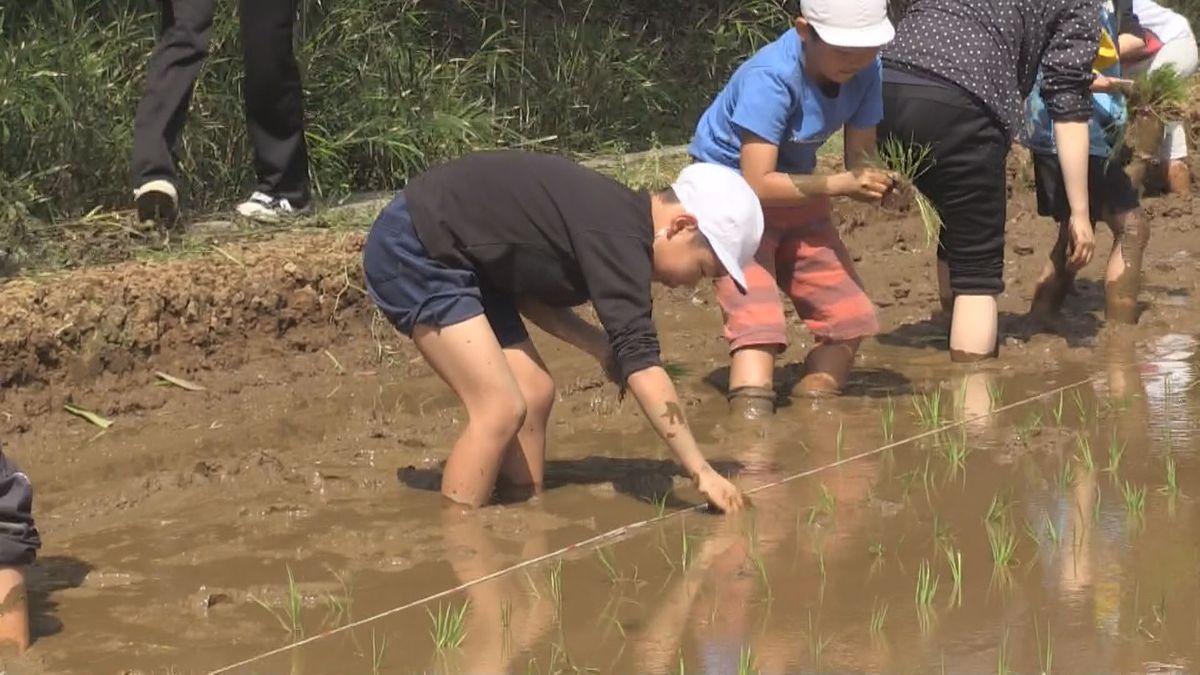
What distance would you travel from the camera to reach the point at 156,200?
6.39 metres

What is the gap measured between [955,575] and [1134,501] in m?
0.72

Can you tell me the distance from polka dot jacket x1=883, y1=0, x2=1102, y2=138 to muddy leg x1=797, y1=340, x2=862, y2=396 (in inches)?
35.9

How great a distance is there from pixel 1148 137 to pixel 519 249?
124 inches

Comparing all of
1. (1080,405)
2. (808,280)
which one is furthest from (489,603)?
(1080,405)

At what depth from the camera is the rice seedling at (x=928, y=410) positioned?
5520 mm

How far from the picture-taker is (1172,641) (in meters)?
3.71

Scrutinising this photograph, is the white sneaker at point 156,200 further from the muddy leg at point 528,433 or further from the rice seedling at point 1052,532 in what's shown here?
the rice seedling at point 1052,532

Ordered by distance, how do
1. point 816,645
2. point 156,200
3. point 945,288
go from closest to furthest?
1. point 816,645
2. point 156,200
3. point 945,288

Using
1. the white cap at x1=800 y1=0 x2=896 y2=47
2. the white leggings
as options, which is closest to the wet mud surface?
the white cap at x1=800 y1=0 x2=896 y2=47

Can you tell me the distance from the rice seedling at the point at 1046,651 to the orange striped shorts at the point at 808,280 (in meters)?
2.04

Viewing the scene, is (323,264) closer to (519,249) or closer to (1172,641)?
(519,249)

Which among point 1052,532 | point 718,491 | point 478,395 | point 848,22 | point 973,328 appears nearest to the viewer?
point 1052,532

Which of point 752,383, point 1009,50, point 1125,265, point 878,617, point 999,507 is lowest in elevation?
point 1125,265

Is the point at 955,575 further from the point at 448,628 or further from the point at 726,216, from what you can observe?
the point at 448,628
